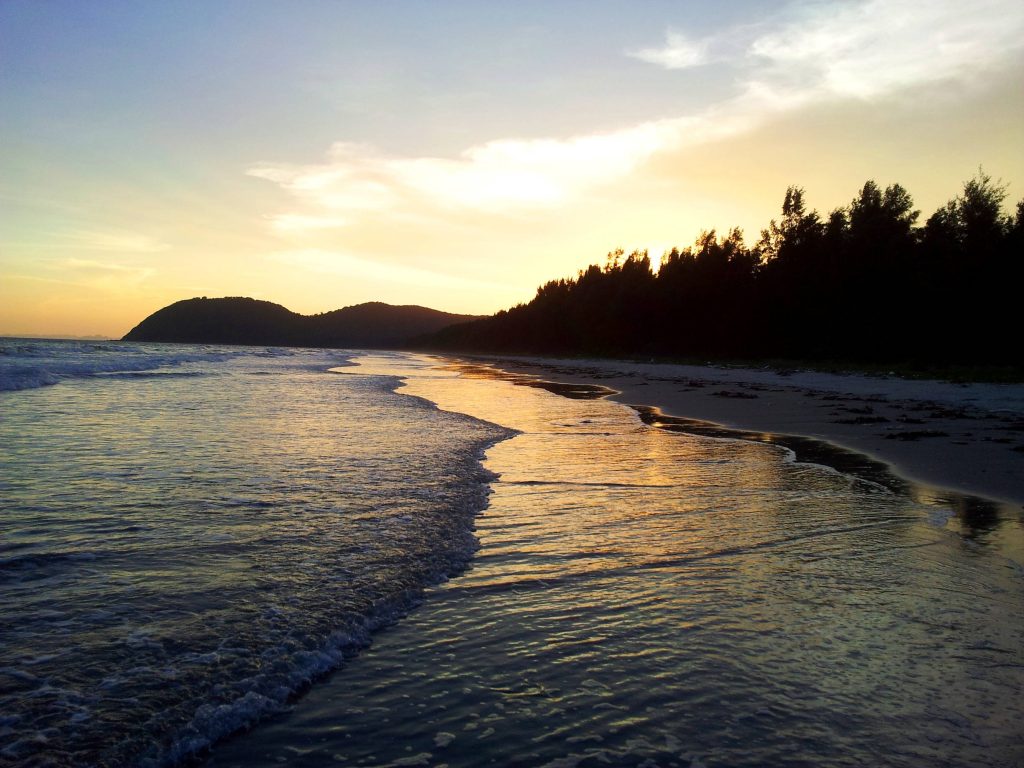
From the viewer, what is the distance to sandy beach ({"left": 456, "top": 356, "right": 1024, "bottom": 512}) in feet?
31.7

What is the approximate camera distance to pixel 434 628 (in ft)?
13.5

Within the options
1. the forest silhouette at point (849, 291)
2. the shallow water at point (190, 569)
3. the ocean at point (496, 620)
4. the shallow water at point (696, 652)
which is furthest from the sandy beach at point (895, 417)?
the forest silhouette at point (849, 291)

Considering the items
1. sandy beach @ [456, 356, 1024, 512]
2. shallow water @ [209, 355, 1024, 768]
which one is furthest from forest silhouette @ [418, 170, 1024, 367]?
shallow water @ [209, 355, 1024, 768]

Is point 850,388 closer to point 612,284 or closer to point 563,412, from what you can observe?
point 563,412

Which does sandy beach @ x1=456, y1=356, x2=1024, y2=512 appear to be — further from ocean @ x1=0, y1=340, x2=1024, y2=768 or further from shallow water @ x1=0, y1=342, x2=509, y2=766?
shallow water @ x1=0, y1=342, x2=509, y2=766

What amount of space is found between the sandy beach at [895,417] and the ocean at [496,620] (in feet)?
6.03

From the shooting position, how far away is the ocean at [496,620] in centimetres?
296

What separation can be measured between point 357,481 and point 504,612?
4.37 meters

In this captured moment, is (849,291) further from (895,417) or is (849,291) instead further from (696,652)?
(696,652)

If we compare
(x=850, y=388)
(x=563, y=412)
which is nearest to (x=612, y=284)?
(x=850, y=388)

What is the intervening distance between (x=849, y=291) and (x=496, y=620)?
51710mm

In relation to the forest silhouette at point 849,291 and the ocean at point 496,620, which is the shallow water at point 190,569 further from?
the forest silhouette at point 849,291

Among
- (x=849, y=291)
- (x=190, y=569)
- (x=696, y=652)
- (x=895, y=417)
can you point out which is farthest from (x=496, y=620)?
(x=849, y=291)

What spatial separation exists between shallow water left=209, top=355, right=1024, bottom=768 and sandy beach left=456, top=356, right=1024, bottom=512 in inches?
111
